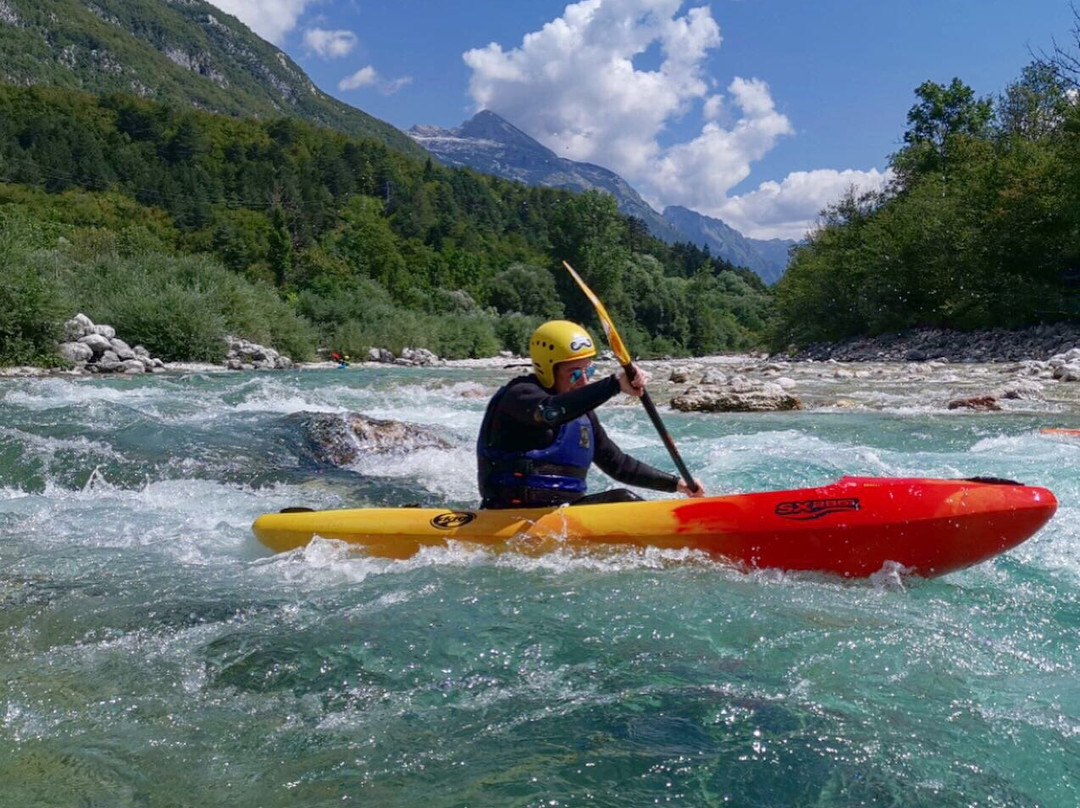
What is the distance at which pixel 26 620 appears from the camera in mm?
3389

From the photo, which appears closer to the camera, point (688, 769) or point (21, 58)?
point (688, 769)

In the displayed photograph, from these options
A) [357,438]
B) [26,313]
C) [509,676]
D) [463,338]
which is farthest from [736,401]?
[463,338]

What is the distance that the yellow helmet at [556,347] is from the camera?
13.8 ft

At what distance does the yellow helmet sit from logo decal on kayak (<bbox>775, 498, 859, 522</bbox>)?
122cm

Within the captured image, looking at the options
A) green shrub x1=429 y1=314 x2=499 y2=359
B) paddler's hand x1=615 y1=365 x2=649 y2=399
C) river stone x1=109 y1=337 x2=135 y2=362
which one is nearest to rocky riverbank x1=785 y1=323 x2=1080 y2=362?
green shrub x1=429 y1=314 x2=499 y2=359

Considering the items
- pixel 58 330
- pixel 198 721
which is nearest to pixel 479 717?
pixel 198 721

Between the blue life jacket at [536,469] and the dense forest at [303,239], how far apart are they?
63.2 ft

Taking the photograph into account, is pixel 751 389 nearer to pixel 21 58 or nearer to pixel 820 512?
pixel 820 512

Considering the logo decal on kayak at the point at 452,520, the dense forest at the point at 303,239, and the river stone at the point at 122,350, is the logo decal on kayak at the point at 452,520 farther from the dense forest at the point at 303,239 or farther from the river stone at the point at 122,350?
the dense forest at the point at 303,239

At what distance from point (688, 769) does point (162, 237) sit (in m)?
61.7

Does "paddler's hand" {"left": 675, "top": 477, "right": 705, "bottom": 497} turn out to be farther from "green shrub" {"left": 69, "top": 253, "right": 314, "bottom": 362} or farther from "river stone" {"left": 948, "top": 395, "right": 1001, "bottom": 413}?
"green shrub" {"left": 69, "top": 253, "right": 314, "bottom": 362}

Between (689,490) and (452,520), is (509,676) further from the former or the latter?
(689,490)

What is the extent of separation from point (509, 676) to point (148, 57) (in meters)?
158

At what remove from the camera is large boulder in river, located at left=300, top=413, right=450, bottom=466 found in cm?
771
